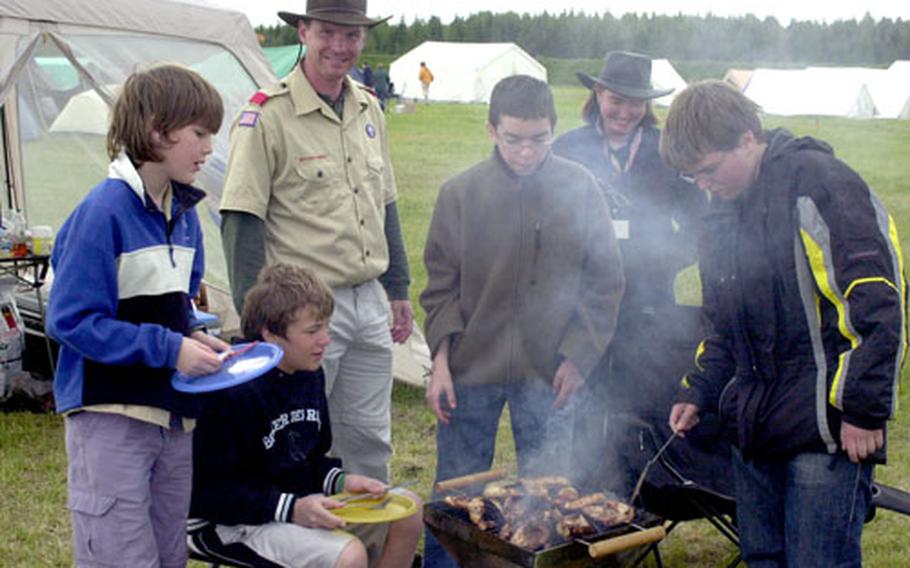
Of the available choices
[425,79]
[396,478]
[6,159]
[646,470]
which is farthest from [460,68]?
[646,470]

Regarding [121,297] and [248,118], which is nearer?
[121,297]

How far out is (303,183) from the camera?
350 cm

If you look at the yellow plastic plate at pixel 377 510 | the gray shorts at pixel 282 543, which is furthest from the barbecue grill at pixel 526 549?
the gray shorts at pixel 282 543

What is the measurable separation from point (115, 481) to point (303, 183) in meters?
1.29

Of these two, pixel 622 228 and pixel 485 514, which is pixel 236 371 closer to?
pixel 485 514

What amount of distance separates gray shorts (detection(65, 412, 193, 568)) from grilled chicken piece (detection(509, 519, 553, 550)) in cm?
100

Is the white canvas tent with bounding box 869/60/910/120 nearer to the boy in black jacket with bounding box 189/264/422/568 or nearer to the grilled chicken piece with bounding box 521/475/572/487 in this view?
the grilled chicken piece with bounding box 521/475/572/487

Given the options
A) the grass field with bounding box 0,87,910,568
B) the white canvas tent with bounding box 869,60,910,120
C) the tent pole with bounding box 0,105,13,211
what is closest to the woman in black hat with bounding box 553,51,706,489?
the grass field with bounding box 0,87,910,568

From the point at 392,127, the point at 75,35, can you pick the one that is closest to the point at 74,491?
the point at 75,35

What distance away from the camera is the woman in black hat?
4395 mm

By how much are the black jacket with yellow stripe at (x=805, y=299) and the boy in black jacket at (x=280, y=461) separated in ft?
3.68

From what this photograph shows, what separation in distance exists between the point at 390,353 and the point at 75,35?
332 centimetres

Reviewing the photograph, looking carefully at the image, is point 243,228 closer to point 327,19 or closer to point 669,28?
point 327,19

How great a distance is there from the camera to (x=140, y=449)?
8.57 ft
